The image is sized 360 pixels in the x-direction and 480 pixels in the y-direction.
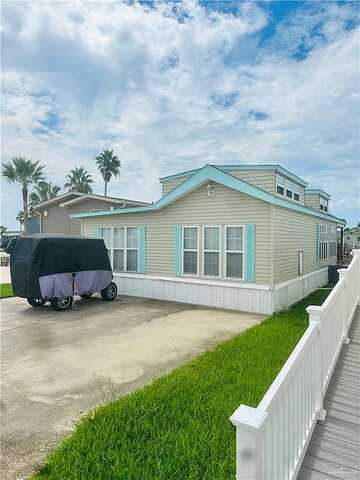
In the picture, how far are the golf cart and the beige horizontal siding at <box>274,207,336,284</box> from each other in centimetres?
604

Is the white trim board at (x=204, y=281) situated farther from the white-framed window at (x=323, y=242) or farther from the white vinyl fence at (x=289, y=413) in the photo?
the white-framed window at (x=323, y=242)

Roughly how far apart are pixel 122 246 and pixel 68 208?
1142 centimetres

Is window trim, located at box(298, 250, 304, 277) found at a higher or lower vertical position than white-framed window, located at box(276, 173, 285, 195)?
lower

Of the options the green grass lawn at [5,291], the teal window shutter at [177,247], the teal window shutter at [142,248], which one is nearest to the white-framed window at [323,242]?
the teal window shutter at [177,247]

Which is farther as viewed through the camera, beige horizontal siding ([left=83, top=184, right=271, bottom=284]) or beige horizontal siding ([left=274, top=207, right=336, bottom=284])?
beige horizontal siding ([left=274, top=207, right=336, bottom=284])

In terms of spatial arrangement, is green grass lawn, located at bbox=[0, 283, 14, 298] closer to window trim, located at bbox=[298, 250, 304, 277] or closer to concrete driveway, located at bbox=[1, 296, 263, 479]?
concrete driveway, located at bbox=[1, 296, 263, 479]

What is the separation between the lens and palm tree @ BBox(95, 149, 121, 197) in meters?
51.1

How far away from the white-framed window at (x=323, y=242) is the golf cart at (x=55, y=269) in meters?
10.3

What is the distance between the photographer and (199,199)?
1062cm

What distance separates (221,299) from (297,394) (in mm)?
7740

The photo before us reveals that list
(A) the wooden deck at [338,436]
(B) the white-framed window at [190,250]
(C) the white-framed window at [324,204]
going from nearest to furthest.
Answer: (A) the wooden deck at [338,436] → (B) the white-framed window at [190,250] → (C) the white-framed window at [324,204]

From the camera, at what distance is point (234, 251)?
10.0 metres

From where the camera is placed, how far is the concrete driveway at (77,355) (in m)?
3.61

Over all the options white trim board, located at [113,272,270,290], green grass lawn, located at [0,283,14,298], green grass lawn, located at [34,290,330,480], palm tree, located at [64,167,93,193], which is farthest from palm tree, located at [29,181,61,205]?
green grass lawn, located at [34,290,330,480]
